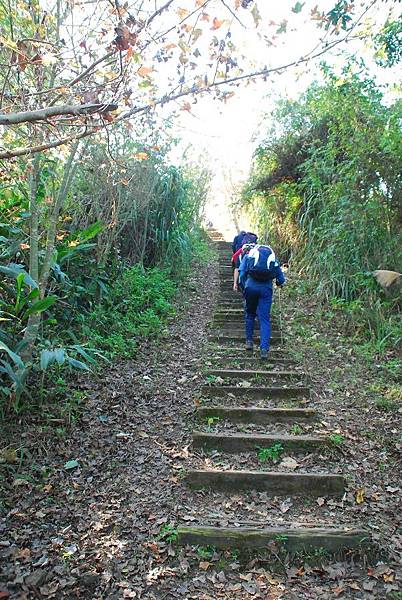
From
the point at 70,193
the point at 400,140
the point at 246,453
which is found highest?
the point at 400,140

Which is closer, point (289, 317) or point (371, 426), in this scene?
point (371, 426)

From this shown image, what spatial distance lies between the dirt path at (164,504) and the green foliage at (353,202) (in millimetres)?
1964

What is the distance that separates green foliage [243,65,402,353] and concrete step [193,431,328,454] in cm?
252

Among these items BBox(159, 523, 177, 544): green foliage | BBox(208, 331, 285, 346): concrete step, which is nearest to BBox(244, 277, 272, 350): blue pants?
BBox(208, 331, 285, 346): concrete step

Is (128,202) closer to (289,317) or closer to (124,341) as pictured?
(124,341)

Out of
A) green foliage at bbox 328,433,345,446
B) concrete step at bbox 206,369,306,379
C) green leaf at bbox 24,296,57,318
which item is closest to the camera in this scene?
green leaf at bbox 24,296,57,318

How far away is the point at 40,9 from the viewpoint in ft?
12.2

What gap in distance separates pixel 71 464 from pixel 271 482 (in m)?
1.63

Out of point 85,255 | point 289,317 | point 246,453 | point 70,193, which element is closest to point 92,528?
point 246,453

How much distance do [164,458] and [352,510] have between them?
5.18 feet

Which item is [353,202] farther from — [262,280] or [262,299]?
[262,299]

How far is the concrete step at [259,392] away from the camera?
5.19m

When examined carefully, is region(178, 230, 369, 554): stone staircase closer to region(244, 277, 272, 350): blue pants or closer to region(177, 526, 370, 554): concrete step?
region(177, 526, 370, 554): concrete step

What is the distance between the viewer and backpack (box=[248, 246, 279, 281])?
19.4ft
